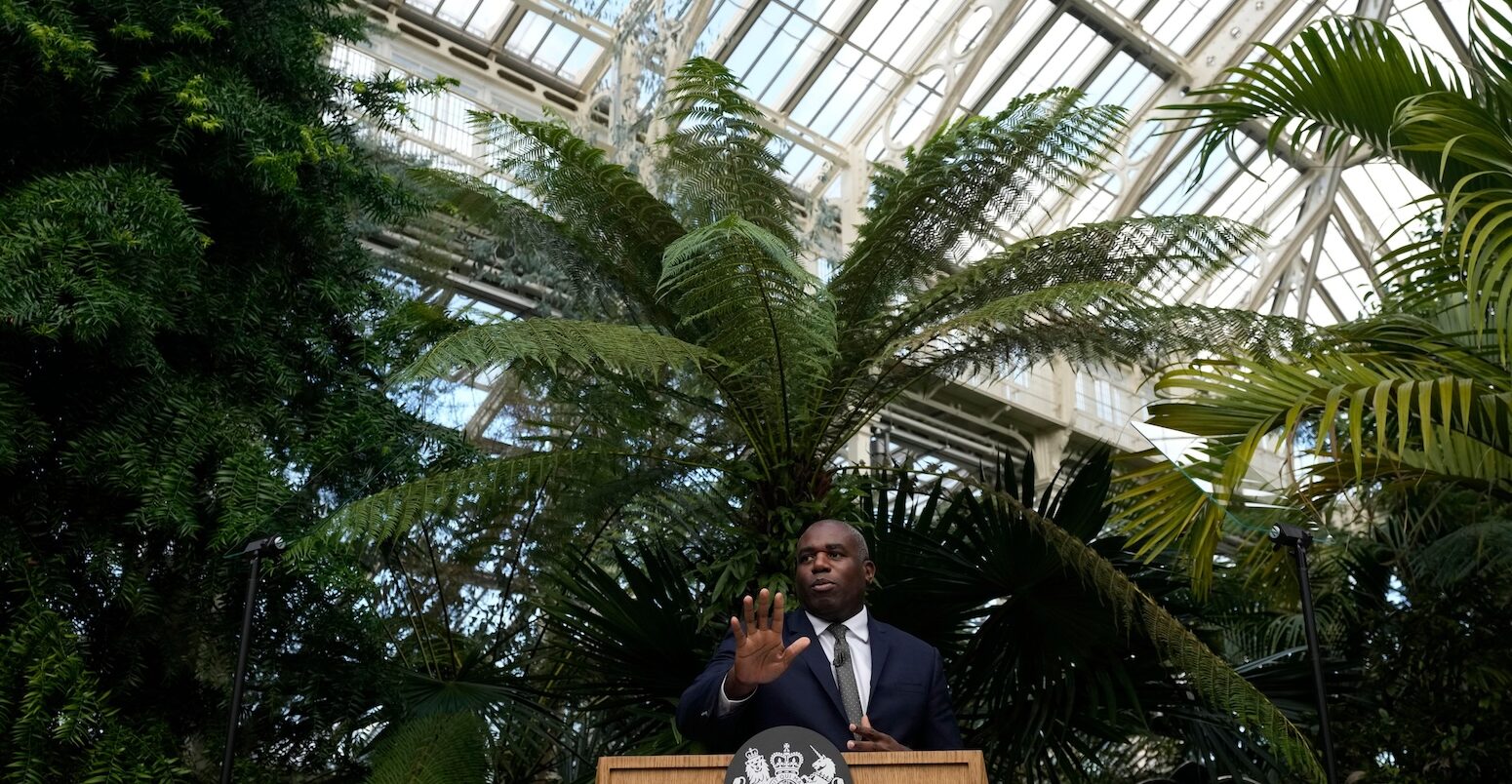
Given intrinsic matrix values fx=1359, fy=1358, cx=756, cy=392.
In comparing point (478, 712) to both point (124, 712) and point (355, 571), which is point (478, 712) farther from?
point (124, 712)

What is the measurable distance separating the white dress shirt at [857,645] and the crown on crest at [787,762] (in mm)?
741

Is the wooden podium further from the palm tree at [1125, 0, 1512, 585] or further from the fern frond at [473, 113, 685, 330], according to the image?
the fern frond at [473, 113, 685, 330]

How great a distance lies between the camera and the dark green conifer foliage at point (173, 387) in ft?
14.2

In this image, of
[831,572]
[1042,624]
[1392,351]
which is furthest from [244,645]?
[1392,351]

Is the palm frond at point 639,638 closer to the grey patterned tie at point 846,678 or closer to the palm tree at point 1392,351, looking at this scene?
the palm tree at point 1392,351

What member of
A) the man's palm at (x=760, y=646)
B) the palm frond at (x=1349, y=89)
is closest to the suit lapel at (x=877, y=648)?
the man's palm at (x=760, y=646)

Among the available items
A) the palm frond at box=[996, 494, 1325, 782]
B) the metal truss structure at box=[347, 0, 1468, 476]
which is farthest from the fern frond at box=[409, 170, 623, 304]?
the metal truss structure at box=[347, 0, 1468, 476]

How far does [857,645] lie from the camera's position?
2959 millimetres

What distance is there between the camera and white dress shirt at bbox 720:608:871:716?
9.40 feet

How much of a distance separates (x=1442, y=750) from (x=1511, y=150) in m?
2.82

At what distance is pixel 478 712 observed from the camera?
4.84 m

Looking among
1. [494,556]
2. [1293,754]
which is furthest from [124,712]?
[1293,754]

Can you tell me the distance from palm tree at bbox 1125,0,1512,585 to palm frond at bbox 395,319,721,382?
1572 millimetres

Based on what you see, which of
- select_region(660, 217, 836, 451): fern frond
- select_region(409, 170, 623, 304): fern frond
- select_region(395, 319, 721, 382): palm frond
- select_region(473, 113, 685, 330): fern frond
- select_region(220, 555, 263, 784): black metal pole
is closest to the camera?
select_region(220, 555, 263, 784): black metal pole
